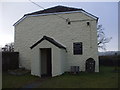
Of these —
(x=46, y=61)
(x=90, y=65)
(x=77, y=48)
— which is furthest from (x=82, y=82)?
(x=46, y=61)

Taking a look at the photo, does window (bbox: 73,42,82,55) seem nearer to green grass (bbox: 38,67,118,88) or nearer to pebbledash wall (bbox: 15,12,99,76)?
pebbledash wall (bbox: 15,12,99,76)

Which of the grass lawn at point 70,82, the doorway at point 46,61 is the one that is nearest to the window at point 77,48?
the doorway at point 46,61

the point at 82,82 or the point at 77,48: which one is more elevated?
the point at 77,48

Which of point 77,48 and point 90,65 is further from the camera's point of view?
point 77,48

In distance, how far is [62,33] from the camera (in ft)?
65.0

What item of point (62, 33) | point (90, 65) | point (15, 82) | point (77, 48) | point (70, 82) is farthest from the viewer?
point (62, 33)

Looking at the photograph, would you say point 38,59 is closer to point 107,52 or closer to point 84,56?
point 84,56

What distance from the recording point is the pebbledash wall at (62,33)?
61.6ft

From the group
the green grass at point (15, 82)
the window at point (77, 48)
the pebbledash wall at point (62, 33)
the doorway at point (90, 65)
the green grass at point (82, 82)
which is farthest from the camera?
the window at point (77, 48)

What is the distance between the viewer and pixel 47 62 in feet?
63.2

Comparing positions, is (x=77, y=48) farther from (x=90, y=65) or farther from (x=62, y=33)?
(x=62, y=33)

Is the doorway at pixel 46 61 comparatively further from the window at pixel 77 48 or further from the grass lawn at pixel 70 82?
the grass lawn at pixel 70 82

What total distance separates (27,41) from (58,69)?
6876 mm

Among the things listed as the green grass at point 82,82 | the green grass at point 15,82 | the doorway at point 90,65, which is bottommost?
the green grass at point 15,82
